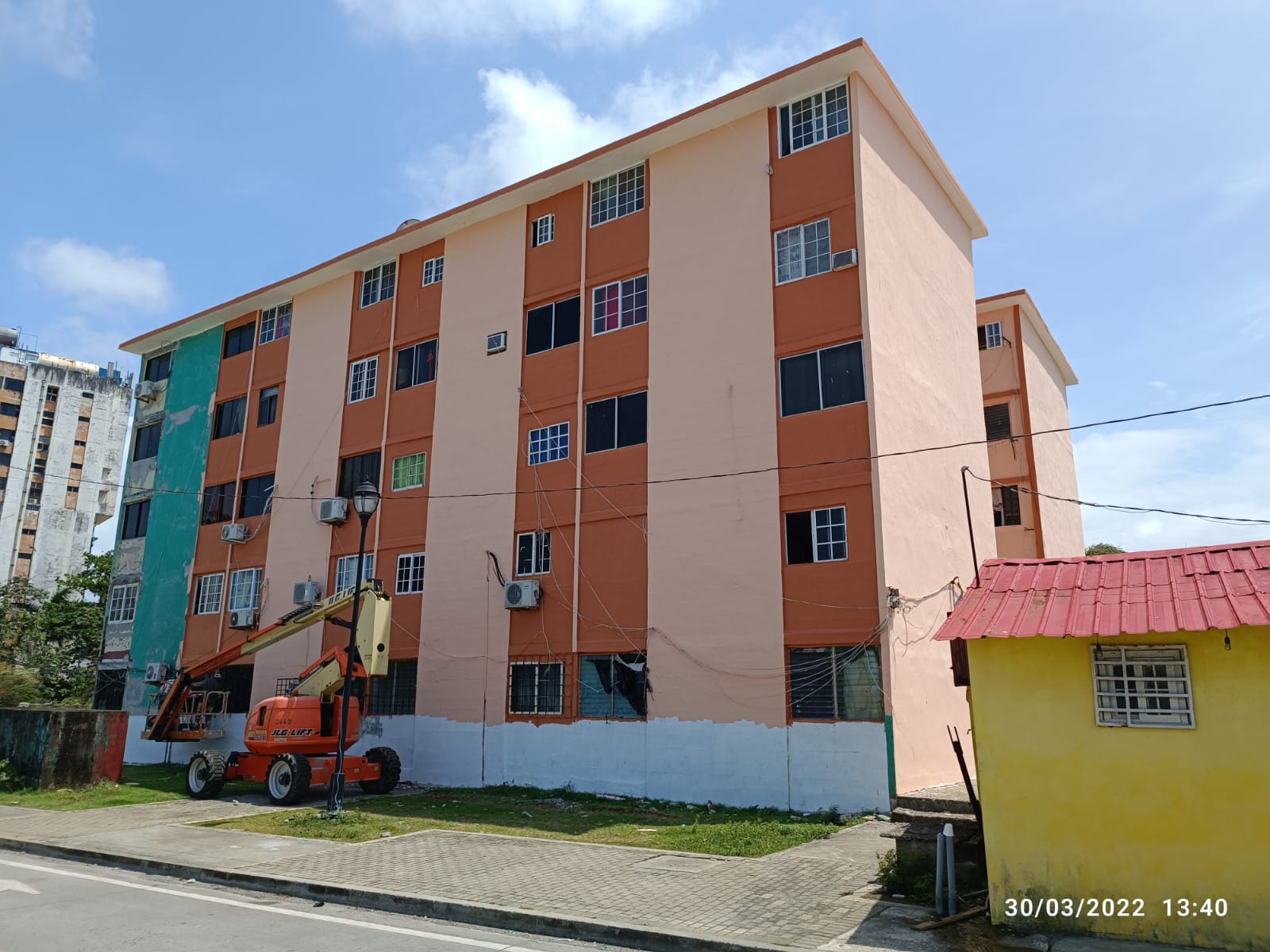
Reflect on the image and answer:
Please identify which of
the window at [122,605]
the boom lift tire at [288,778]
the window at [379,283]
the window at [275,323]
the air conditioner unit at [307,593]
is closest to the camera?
the boom lift tire at [288,778]

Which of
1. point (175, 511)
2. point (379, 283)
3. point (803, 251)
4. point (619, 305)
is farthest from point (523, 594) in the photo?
point (175, 511)

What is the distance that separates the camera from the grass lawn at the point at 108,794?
1777 cm

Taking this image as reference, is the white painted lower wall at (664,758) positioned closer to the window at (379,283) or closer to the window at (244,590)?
the window at (244,590)

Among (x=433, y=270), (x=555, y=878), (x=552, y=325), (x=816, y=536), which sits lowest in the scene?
(x=555, y=878)

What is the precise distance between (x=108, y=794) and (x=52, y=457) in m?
68.0

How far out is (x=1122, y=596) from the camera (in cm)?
841

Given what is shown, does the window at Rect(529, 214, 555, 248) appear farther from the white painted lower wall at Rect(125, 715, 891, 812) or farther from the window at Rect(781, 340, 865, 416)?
the white painted lower wall at Rect(125, 715, 891, 812)

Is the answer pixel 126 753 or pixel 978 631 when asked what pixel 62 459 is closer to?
pixel 126 753

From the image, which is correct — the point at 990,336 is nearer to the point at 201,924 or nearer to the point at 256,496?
the point at 256,496

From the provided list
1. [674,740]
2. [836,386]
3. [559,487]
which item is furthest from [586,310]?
[674,740]

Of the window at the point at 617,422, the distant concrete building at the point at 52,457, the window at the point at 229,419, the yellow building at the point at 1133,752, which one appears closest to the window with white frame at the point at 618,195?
the window at the point at 617,422

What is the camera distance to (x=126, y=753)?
28953 mm

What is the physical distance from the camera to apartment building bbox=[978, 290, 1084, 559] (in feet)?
89.0

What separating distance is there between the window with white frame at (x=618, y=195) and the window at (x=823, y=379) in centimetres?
617
